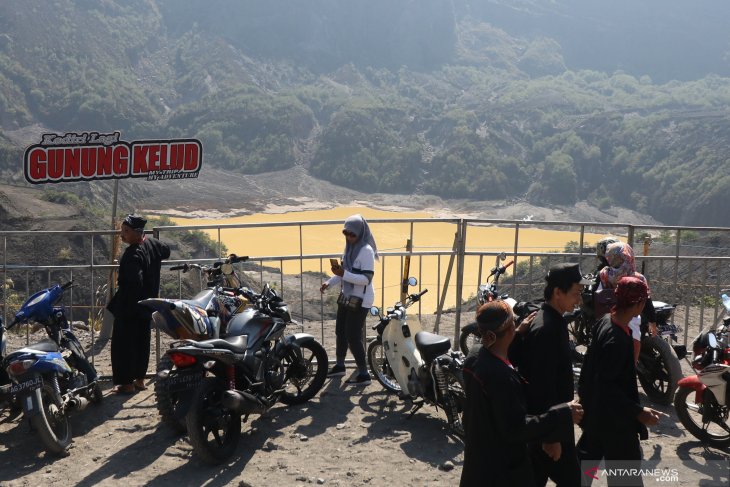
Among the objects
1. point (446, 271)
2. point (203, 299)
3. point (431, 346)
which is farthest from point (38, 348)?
point (446, 271)

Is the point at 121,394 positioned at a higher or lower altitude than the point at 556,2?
lower

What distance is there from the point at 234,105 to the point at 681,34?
217ft

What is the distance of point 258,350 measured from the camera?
6.13 m

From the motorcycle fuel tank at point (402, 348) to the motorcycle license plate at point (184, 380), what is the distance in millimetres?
1675

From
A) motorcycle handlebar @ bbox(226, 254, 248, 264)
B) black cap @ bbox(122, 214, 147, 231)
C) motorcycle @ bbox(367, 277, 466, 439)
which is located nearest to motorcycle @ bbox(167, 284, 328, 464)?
motorcycle handlebar @ bbox(226, 254, 248, 264)

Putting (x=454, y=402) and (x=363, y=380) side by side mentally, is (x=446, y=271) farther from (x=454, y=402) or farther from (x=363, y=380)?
(x=454, y=402)

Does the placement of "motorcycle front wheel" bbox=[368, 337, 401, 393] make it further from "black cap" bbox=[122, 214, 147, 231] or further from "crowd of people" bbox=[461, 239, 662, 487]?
"crowd of people" bbox=[461, 239, 662, 487]

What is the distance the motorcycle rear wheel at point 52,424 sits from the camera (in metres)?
5.42

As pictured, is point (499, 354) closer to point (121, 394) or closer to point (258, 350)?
point (258, 350)

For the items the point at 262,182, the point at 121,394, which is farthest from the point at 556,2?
the point at 121,394

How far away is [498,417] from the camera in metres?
3.33

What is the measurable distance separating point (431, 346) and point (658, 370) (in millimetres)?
2030

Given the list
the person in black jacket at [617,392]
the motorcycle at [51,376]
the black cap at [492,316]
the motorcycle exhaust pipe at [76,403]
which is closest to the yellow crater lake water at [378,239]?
the motorcycle at [51,376]

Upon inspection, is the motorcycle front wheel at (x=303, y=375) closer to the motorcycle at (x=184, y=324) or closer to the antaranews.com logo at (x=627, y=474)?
the motorcycle at (x=184, y=324)
